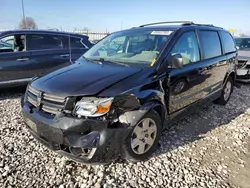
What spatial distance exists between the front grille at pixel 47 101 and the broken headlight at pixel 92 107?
19 centimetres

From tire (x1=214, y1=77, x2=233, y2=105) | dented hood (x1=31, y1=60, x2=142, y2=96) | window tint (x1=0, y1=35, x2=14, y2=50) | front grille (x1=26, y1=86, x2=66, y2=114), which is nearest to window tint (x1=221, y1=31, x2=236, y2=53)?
tire (x1=214, y1=77, x2=233, y2=105)

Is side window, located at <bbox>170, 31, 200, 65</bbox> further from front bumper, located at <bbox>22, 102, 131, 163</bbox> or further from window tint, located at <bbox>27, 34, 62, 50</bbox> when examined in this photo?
window tint, located at <bbox>27, 34, 62, 50</bbox>

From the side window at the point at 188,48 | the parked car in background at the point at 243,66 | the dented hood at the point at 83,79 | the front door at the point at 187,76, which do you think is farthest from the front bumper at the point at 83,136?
the parked car in background at the point at 243,66

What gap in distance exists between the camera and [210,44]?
4.15 m

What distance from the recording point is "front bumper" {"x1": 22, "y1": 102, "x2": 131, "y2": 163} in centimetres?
223

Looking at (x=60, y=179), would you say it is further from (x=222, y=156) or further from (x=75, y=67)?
(x=222, y=156)

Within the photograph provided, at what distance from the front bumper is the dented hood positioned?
299 millimetres

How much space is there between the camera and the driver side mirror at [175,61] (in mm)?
2865

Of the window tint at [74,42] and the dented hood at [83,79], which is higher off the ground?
the dented hood at [83,79]

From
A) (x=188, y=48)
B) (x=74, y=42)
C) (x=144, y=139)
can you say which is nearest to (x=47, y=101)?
(x=144, y=139)

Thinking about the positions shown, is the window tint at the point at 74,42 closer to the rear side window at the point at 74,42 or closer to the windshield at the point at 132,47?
the rear side window at the point at 74,42

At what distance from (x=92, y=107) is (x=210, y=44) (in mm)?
2921

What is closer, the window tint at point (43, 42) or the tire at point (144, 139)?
the tire at point (144, 139)

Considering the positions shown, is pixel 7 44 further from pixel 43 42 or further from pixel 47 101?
pixel 47 101
